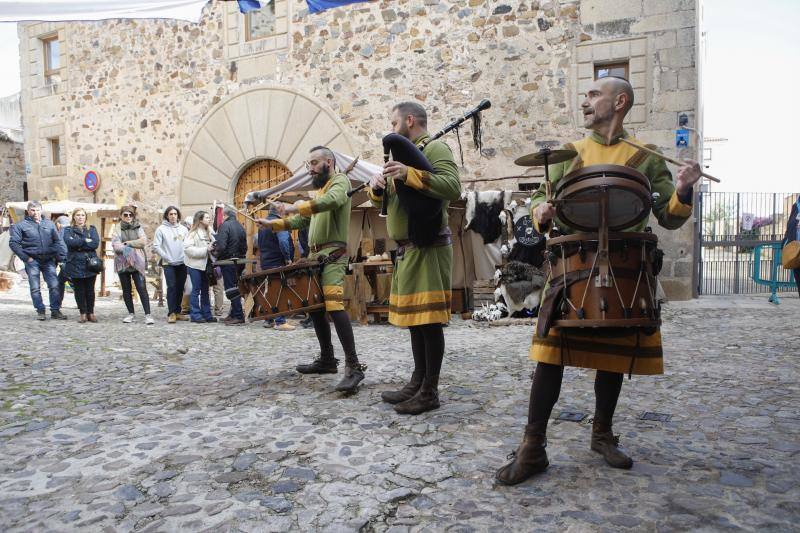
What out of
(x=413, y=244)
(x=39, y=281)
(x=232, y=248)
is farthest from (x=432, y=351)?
(x=39, y=281)

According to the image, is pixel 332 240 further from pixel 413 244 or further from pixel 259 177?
pixel 259 177

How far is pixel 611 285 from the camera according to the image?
7.47ft

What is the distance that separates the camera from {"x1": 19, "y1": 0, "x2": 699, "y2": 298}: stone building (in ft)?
30.7

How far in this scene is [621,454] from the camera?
102 inches

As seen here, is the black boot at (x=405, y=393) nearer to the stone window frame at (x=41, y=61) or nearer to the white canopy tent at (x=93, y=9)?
the white canopy tent at (x=93, y=9)

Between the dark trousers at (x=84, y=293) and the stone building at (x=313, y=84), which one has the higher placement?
the stone building at (x=313, y=84)

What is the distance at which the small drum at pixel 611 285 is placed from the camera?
227cm

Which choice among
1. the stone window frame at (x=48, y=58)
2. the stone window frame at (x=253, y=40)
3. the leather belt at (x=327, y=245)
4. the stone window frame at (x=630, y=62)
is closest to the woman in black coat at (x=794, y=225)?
the stone window frame at (x=630, y=62)

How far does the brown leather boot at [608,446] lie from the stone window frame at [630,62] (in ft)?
24.7

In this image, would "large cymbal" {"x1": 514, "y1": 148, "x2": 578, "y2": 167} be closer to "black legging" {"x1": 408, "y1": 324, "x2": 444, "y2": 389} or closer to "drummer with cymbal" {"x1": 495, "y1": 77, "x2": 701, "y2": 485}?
"drummer with cymbal" {"x1": 495, "y1": 77, "x2": 701, "y2": 485}

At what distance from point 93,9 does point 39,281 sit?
6.56 metres

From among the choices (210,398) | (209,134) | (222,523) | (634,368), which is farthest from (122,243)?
(634,368)

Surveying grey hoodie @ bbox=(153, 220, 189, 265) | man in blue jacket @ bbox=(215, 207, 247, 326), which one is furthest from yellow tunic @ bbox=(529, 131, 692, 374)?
grey hoodie @ bbox=(153, 220, 189, 265)

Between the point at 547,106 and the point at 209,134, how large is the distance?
681 cm
